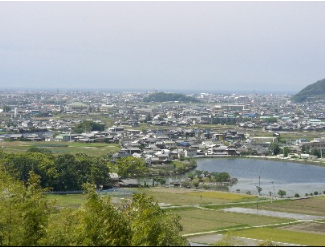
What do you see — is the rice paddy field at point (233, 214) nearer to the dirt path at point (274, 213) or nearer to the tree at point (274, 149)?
the dirt path at point (274, 213)

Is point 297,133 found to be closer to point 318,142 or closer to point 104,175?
point 318,142

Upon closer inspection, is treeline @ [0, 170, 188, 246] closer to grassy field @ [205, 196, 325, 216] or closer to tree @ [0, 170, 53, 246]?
tree @ [0, 170, 53, 246]

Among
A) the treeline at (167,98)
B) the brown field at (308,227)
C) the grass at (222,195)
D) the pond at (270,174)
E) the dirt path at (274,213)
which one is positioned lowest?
the pond at (270,174)

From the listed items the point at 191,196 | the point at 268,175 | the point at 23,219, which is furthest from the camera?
the point at 268,175

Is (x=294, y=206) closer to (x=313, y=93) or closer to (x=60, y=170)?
(x=60, y=170)

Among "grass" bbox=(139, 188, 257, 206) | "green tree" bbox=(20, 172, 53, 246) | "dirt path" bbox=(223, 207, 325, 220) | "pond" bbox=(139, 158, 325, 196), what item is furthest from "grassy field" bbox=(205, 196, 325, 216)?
"green tree" bbox=(20, 172, 53, 246)

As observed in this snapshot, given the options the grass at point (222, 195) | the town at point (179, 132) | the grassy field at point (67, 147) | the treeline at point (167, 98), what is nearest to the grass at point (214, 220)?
the grass at point (222, 195)

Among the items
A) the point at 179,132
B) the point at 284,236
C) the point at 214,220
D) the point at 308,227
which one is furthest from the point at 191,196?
the point at 179,132
